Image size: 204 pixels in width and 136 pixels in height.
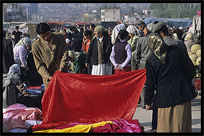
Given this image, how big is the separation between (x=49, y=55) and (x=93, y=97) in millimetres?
1086

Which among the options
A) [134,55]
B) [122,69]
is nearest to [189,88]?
[122,69]

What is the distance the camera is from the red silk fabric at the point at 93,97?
289 inches

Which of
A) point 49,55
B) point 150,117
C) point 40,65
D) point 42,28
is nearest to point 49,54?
point 49,55

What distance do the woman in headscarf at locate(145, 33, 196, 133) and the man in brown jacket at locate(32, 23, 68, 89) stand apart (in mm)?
2084

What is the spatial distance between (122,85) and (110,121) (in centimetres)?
65

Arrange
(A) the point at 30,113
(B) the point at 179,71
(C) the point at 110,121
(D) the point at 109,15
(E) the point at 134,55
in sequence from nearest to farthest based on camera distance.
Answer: (B) the point at 179,71, (C) the point at 110,121, (A) the point at 30,113, (E) the point at 134,55, (D) the point at 109,15

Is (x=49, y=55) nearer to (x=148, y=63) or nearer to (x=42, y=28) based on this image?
(x=42, y=28)

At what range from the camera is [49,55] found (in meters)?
7.78

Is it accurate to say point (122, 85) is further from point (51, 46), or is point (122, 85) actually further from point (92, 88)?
point (51, 46)

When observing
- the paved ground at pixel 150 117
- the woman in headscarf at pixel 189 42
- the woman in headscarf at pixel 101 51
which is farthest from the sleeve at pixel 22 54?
the woman in headscarf at pixel 189 42

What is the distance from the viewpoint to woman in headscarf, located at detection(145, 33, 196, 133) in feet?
19.6

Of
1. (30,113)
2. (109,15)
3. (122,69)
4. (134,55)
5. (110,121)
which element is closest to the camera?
(110,121)

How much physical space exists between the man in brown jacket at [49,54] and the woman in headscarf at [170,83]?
2.08m

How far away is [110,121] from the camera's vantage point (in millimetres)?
7031
